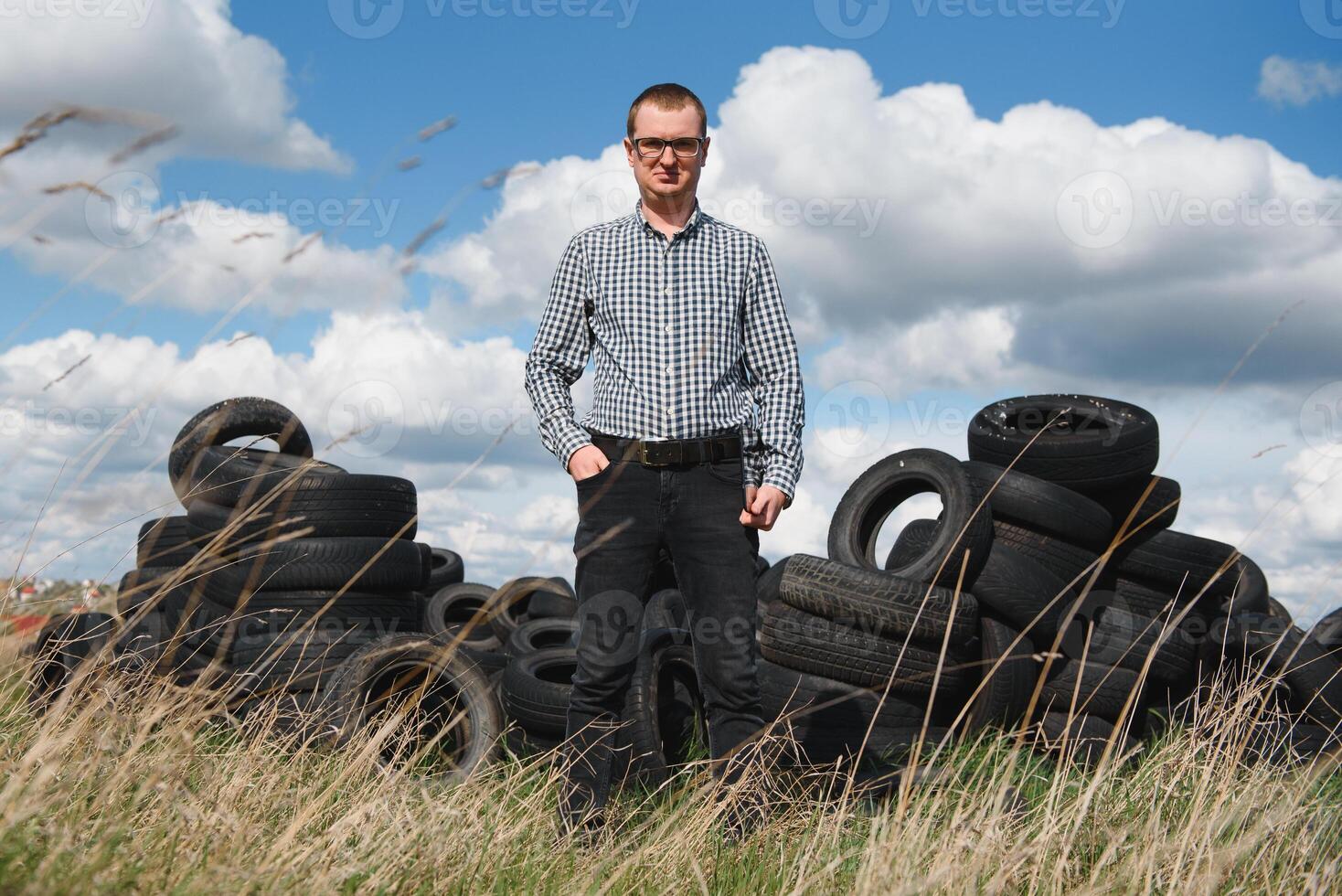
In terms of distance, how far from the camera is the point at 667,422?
3.18 meters

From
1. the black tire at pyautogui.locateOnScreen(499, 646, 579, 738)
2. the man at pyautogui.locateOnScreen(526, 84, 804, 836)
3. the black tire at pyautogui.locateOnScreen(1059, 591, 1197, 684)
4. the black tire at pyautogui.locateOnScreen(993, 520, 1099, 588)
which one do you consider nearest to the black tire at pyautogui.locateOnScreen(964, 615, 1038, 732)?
the black tire at pyautogui.locateOnScreen(1059, 591, 1197, 684)

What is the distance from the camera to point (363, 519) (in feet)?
18.5

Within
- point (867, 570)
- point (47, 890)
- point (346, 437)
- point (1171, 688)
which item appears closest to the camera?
point (47, 890)

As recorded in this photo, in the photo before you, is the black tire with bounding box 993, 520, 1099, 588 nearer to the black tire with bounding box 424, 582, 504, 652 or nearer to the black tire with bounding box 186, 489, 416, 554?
the black tire with bounding box 186, 489, 416, 554

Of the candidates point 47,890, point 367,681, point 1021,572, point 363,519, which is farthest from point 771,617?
point 47,890

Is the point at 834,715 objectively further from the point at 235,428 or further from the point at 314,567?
the point at 235,428

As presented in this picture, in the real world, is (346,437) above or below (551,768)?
above

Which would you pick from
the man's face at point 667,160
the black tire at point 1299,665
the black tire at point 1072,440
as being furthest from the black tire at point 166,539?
the black tire at point 1299,665

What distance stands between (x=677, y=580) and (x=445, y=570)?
6068 millimetres

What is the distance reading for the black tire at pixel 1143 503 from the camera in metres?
6.22

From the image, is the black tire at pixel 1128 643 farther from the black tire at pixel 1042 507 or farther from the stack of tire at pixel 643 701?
the stack of tire at pixel 643 701

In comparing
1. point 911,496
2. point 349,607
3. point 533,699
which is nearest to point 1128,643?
point 911,496

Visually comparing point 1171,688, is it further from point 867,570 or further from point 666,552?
point 666,552

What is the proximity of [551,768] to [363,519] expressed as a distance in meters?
2.61
